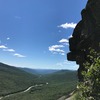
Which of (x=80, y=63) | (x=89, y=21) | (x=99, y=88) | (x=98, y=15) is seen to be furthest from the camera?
(x=80, y=63)

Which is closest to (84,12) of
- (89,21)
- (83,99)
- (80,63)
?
(89,21)

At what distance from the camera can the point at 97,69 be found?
2430 cm

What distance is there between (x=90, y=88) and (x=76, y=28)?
53.7m

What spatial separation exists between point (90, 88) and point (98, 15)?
4171 cm

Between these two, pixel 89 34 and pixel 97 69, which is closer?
pixel 97 69

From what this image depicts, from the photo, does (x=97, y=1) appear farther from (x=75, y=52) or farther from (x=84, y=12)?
(x=75, y=52)

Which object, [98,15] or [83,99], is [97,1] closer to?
[98,15]

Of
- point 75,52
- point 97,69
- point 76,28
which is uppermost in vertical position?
point 76,28

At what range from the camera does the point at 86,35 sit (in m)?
69.1

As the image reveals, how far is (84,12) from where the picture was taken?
72.6 meters

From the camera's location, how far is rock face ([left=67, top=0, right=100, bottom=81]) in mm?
64812

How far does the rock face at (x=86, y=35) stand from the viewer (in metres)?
64.8

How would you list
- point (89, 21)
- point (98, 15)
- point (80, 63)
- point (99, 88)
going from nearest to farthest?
point (99, 88) < point (98, 15) < point (89, 21) < point (80, 63)

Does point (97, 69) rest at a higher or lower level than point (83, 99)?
higher
